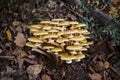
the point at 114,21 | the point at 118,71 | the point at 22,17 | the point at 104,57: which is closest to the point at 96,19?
the point at 114,21

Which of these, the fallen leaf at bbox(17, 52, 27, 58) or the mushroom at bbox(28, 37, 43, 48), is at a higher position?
the mushroom at bbox(28, 37, 43, 48)

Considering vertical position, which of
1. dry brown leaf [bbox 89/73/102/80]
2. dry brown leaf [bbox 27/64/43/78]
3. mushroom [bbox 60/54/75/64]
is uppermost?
mushroom [bbox 60/54/75/64]

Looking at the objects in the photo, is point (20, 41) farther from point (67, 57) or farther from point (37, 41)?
point (67, 57)

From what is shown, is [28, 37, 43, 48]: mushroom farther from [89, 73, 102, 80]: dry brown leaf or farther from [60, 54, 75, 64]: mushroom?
[89, 73, 102, 80]: dry brown leaf

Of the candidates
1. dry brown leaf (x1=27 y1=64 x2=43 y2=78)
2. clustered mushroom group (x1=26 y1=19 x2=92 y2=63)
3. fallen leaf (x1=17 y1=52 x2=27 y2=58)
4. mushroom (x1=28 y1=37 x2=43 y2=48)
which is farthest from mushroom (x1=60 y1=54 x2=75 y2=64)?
fallen leaf (x1=17 y1=52 x2=27 y2=58)

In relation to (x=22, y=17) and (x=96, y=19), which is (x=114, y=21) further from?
(x=22, y=17)

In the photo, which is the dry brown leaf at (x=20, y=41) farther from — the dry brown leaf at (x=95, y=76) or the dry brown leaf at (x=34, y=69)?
the dry brown leaf at (x=95, y=76)

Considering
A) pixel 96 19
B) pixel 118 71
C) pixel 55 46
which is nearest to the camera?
pixel 55 46
